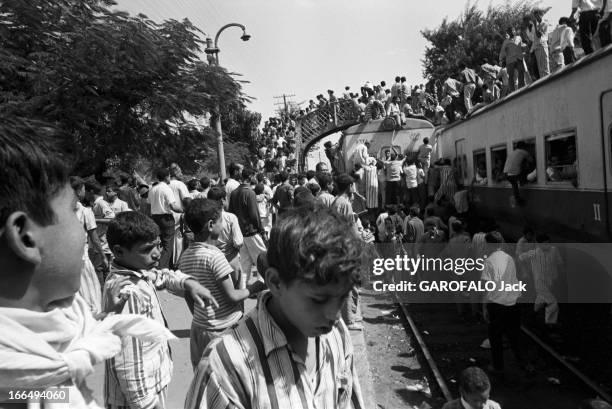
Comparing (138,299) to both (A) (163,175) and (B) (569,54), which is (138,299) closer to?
(A) (163,175)

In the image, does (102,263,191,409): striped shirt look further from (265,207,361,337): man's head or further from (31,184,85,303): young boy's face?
(31,184,85,303): young boy's face

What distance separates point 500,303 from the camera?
705 centimetres

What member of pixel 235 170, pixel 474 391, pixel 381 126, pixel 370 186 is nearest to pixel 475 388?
pixel 474 391

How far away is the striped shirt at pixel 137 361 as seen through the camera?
280 cm

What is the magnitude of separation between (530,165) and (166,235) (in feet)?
20.8

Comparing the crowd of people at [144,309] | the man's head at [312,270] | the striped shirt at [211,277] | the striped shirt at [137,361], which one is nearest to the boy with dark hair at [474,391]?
the striped shirt at [211,277]

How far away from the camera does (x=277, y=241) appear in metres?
1.69

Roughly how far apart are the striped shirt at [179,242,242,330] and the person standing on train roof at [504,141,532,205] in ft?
24.5

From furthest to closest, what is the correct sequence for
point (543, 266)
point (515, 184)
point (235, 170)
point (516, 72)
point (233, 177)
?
point (516, 72) < point (515, 184) < point (233, 177) < point (235, 170) < point (543, 266)

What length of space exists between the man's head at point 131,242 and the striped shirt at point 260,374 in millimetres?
1415

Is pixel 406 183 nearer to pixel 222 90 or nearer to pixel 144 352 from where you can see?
pixel 222 90

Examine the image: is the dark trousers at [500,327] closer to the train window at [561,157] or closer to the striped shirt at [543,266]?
the striped shirt at [543,266]

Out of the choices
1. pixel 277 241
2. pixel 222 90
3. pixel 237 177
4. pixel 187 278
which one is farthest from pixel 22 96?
pixel 277 241

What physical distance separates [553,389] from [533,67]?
7537 mm
